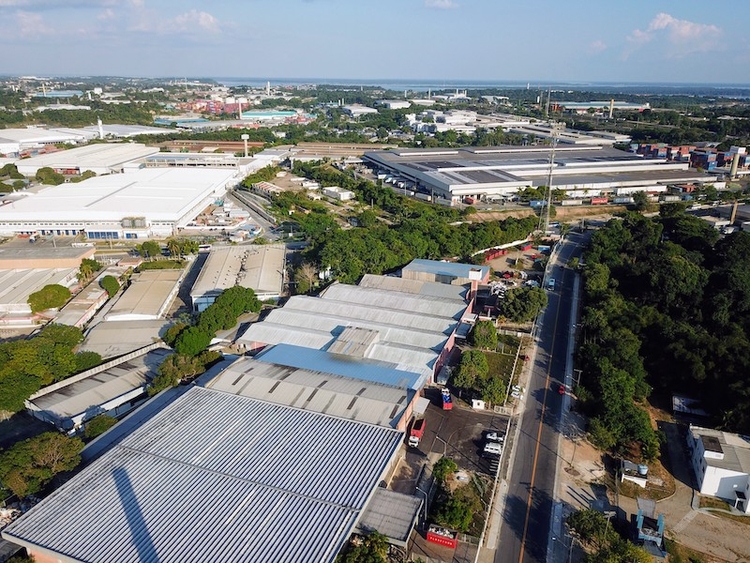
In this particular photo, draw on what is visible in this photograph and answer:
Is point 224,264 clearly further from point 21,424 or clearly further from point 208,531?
point 208,531

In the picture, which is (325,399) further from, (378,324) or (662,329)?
(662,329)

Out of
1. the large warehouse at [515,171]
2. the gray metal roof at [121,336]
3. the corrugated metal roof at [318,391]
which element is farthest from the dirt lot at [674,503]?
the large warehouse at [515,171]

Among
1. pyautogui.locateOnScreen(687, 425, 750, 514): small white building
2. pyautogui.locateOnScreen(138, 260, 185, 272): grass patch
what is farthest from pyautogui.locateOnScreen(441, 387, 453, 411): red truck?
pyautogui.locateOnScreen(138, 260, 185, 272): grass patch

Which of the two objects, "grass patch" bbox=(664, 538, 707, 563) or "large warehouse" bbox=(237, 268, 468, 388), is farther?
"large warehouse" bbox=(237, 268, 468, 388)

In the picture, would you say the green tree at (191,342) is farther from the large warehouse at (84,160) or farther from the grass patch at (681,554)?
the large warehouse at (84,160)

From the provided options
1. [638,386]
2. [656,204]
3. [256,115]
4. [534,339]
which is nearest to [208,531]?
[638,386]

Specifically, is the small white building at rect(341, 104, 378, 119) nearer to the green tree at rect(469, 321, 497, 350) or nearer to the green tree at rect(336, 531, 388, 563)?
the green tree at rect(469, 321, 497, 350)

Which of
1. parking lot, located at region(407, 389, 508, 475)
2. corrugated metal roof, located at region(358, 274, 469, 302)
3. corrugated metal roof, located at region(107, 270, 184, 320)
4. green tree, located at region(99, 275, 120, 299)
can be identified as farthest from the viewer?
green tree, located at region(99, 275, 120, 299)
